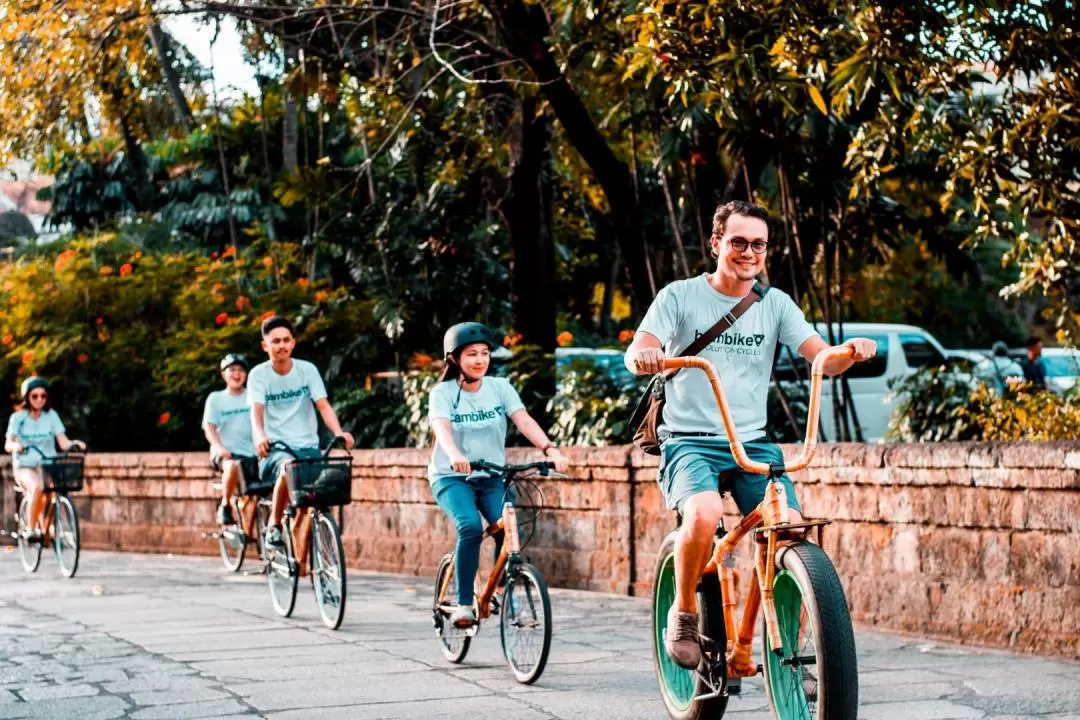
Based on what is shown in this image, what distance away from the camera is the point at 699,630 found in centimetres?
555

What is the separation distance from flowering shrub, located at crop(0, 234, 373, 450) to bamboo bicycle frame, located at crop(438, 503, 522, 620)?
11.6m

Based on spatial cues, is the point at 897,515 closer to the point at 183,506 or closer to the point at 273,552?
the point at 273,552

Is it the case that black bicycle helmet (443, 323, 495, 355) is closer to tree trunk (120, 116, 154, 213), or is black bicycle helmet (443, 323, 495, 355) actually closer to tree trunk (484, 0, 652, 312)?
tree trunk (484, 0, 652, 312)

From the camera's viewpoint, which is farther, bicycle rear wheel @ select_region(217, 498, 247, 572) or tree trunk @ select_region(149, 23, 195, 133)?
tree trunk @ select_region(149, 23, 195, 133)

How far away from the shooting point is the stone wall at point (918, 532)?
7.84 m

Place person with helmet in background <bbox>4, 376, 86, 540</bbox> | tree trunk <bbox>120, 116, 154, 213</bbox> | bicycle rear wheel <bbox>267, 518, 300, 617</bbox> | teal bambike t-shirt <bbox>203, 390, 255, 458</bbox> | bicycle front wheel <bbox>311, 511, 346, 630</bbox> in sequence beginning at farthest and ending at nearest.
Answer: tree trunk <bbox>120, 116, 154, 213</bbox> → person with helmet in background <bbox>4, 376, 86, 540</bbox> → teal bambike t-shirt <bbox>203, 390, 255, 458</bbox> → bicycle rear wheel <bbox>267, 518, 300, 617</bbox> → bicycle front wheel <bbox>311, 511, 346, 630</bbox>

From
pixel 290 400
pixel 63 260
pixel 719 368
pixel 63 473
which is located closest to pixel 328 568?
pixel 290 400

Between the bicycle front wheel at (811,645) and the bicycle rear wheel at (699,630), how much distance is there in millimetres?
340

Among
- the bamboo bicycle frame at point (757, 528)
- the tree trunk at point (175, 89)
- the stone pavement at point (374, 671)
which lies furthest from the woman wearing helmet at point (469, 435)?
the tree trunk at point (175, 89)

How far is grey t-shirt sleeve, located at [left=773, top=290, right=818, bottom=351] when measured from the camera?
567 cm

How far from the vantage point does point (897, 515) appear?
8.87 meters

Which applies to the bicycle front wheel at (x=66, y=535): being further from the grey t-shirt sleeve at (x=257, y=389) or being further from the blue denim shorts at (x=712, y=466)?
the blue denim shorts at (x=712, y=466)

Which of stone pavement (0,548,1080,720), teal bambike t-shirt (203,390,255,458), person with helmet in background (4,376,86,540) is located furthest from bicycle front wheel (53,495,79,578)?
stone pavement (0,548,1080,720)

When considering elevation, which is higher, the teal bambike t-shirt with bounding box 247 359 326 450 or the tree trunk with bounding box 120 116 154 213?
the tree trunk with bounding box 120 116 154 213
